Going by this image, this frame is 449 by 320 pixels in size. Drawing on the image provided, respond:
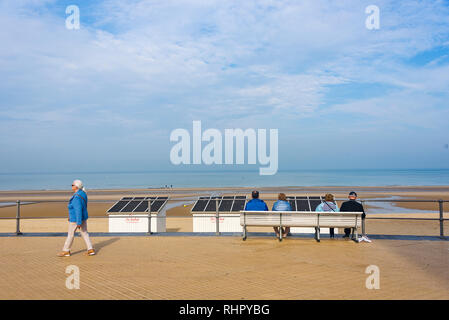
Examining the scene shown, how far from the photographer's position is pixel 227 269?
23.2ft

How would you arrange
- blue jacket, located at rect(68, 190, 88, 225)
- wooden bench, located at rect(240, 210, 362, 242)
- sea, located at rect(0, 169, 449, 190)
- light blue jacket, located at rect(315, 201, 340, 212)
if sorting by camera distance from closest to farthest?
blue jacket, located at rect(68, 190, 88, 225) < wooden bench, located at rect(240, 210, 362, 242) < light blue jacket, located at rect(315, 201, 340, 212) < sea, located at rect(0, 169, 449, 190)

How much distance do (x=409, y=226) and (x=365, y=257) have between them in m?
12.0

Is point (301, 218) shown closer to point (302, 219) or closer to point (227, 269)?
point (302, 219)

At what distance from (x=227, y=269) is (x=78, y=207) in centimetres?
355

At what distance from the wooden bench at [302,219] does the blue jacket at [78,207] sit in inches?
148

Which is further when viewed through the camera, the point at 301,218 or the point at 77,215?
the point at 301,218

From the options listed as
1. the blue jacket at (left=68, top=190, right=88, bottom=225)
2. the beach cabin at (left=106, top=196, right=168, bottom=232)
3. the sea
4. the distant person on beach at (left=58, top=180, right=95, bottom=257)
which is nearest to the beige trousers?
the distant person on beach at (left=58, top=180, right=95, bottom=257)

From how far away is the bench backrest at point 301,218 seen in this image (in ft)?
30.9

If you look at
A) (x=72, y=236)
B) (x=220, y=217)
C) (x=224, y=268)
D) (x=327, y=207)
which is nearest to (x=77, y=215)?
(x=72, y=236)

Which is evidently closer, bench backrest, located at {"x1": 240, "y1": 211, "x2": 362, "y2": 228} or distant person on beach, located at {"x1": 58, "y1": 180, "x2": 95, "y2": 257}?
distant person on beach, located at {"x1": 58, "y1": 180, "x2": 95, "y2": 257}

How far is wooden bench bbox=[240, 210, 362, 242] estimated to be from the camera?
9.41 meters

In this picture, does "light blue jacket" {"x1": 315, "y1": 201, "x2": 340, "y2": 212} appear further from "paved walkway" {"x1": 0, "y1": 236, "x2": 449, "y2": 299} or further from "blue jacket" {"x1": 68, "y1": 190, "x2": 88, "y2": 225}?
"blue jacket" {"x1": 68, "y1": 190, "x2": 88, "y2": 225}
